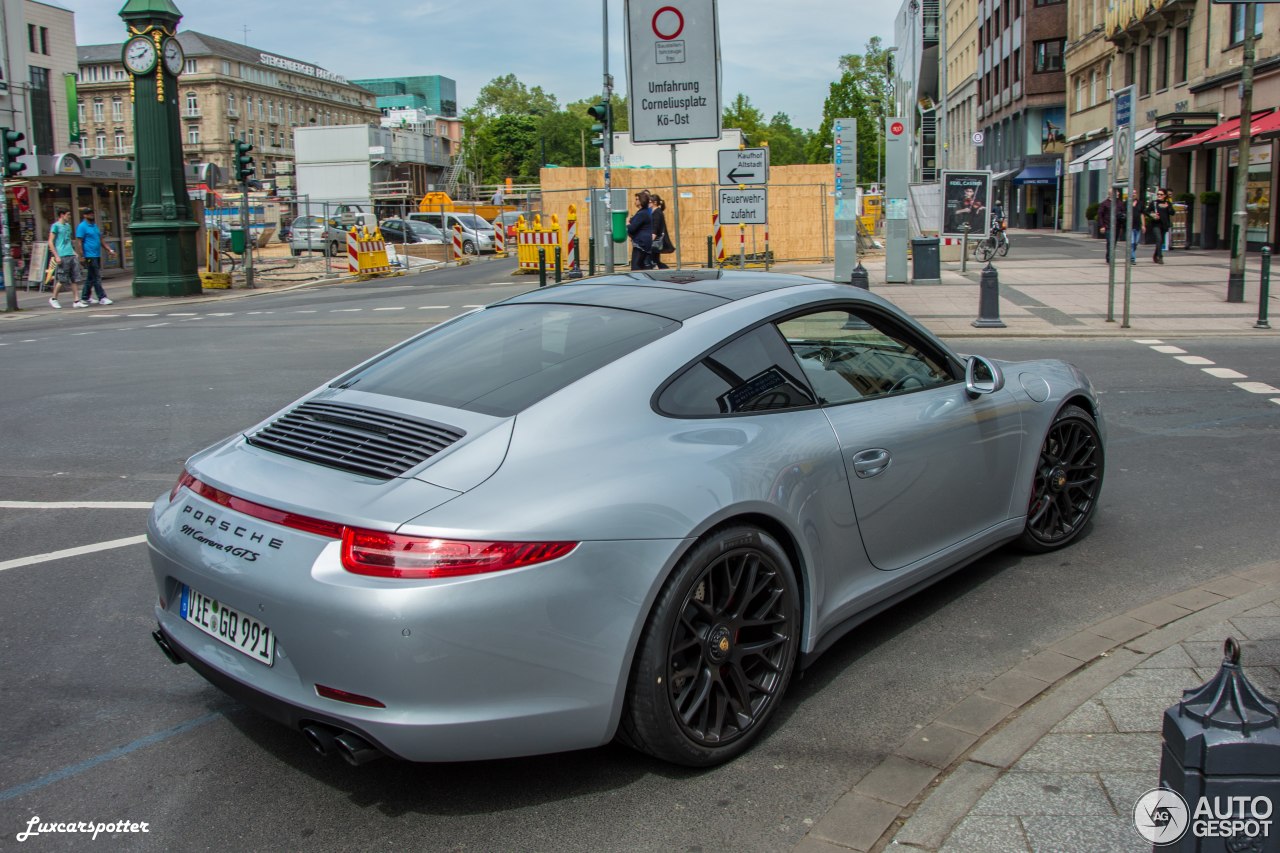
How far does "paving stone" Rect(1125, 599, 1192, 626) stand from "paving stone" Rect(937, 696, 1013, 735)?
1091 mm

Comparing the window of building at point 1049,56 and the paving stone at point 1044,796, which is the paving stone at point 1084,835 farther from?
the window of building at point 1049,56

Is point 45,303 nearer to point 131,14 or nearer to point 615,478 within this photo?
point 131,14

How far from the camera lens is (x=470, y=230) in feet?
146

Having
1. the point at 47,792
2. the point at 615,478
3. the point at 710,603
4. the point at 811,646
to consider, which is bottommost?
the point at 47,792

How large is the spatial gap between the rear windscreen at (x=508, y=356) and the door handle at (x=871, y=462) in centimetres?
79

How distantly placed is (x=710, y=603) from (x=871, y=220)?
42659mm

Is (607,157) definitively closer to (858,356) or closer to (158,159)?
(158,159)

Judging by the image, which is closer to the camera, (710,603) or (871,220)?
(710,603)

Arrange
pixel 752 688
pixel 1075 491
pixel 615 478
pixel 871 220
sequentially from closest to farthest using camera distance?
pixel 615 478
pixel 752 688
pixel 1075 491
pixel 871 220

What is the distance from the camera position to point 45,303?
25.7 m

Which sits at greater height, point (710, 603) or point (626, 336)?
point (626, 336)

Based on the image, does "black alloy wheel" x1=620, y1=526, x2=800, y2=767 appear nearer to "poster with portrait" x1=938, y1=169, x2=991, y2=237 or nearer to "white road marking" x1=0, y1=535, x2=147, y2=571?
"white road marking" x1=0, y1=535, x2=147, y2=571

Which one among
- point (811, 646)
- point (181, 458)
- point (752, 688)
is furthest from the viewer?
point (181, 458)

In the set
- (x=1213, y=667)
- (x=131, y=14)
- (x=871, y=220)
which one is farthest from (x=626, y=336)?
(x=871, y=220)
